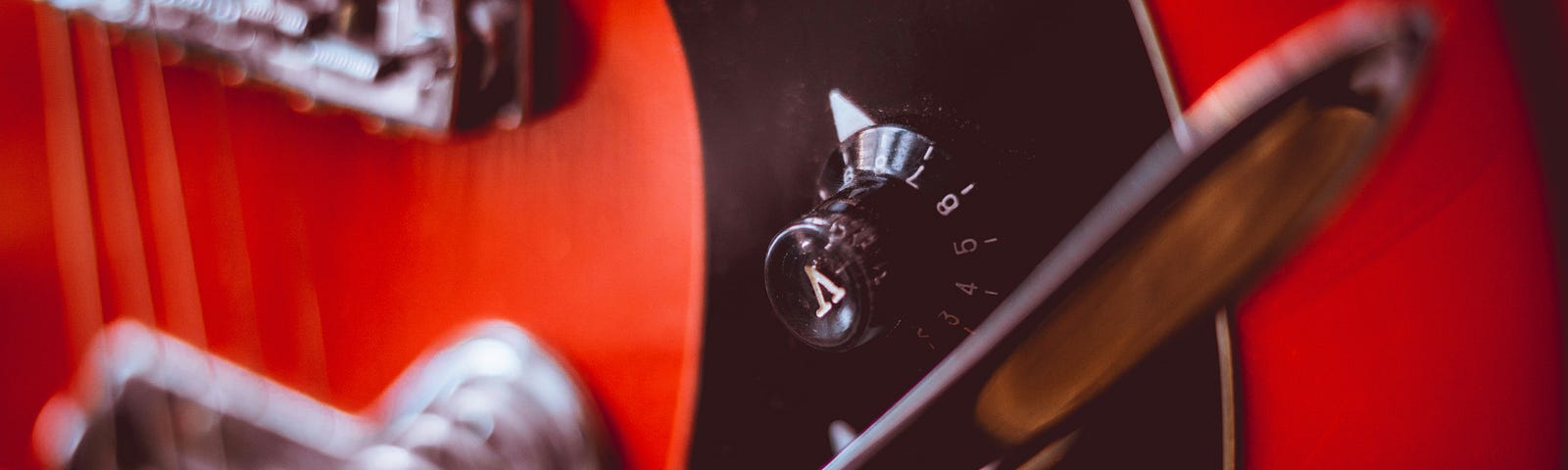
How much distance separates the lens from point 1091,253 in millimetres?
234

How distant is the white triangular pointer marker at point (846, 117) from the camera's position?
0.29 metres

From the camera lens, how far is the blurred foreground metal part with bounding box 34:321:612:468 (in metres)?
0.41

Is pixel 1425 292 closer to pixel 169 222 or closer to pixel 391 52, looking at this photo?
pixel 391 52

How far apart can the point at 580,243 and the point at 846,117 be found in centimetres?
13

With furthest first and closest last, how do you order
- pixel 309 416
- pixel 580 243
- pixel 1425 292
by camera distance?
pixel 309 416
pixel 580 243
pixel 1425 292

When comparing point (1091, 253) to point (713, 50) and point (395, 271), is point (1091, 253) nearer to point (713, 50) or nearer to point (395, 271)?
point (713, 50)

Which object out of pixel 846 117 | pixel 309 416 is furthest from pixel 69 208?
pixel 846 117

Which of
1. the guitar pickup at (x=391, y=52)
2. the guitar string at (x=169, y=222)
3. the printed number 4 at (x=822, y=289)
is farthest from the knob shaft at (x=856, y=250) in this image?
the guitar string at (x=169, y=222)

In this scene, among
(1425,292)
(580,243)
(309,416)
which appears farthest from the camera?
(309,416)

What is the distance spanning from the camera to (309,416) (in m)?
0.49

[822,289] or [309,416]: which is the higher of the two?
[822,289]

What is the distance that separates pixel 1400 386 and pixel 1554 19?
0.29 feet

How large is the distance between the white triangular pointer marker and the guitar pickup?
13 cm

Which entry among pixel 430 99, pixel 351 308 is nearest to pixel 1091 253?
pixel 430 99
